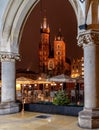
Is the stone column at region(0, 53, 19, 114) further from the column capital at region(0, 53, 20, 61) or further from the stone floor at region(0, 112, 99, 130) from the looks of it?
the stone floor at region(0, 112, 99, 130)

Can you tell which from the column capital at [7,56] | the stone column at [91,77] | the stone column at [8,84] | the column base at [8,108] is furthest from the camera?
the column capital at [7,56]

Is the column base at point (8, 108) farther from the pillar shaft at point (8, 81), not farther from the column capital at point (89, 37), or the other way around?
the column capital at point (89, 37)

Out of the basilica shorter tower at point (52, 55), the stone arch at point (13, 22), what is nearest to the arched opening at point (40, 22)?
the stone arch at point (13, 22)

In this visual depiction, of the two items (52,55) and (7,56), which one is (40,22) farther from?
(52,55)

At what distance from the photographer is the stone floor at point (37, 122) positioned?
29.5 feet

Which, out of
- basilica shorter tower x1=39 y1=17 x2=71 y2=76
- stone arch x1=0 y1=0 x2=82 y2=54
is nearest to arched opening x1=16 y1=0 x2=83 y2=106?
stone arch x1=0 y1=0 x2=82 y2=54

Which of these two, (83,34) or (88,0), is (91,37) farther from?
(88,0)

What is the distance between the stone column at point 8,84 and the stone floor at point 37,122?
530 millimetres

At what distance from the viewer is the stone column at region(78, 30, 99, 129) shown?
895 centimetres

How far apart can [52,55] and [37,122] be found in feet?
255

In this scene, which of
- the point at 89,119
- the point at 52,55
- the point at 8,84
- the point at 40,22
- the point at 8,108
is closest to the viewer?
the point at 89,119

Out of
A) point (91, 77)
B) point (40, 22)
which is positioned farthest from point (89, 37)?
point (40, 22)

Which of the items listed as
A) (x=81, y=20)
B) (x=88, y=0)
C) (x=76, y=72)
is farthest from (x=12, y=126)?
(x=76, y=72)

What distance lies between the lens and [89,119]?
29.0 feet
